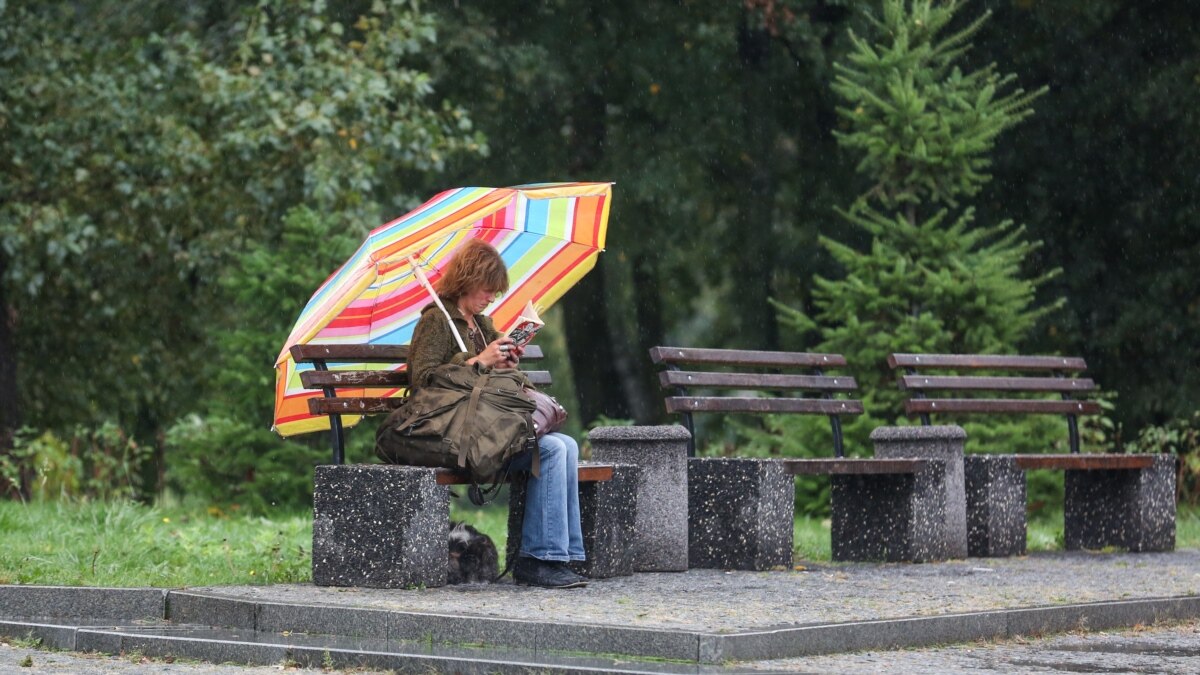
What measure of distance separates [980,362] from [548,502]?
4.04m

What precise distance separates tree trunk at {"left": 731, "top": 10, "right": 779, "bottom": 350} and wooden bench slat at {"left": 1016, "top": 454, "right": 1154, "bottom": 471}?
12.0 m

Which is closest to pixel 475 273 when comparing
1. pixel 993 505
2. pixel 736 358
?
pixel 736 358

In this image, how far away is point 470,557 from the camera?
846cm

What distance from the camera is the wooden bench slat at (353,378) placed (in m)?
8.18

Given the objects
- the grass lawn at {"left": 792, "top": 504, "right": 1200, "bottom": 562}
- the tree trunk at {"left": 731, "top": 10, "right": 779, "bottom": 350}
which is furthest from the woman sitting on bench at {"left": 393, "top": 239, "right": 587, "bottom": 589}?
the tree trunk at {"left": 731, "top": 10, "right": 779, "bottom": 350}

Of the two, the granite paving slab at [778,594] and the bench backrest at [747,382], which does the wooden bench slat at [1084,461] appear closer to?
the granite paving slab at [778,594]

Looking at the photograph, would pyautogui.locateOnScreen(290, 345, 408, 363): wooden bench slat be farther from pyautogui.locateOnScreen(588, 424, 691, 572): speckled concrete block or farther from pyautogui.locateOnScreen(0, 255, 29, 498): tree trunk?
pyautogui.locateOnScreen(0, 255, 29, 498): tree trunk

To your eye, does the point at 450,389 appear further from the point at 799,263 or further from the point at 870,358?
the point at 799,263

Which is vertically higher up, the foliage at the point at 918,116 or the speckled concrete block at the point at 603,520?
the foliage at the point at 918,116

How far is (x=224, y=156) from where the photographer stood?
1733 centimetres

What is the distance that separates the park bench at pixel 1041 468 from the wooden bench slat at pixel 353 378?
355 cm

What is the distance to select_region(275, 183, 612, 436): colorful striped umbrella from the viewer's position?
27.3 feet

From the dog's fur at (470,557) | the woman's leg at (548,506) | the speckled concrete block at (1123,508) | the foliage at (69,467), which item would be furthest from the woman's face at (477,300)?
the foliage at (69,467)

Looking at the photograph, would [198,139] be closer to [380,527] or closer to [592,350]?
[592,350]
